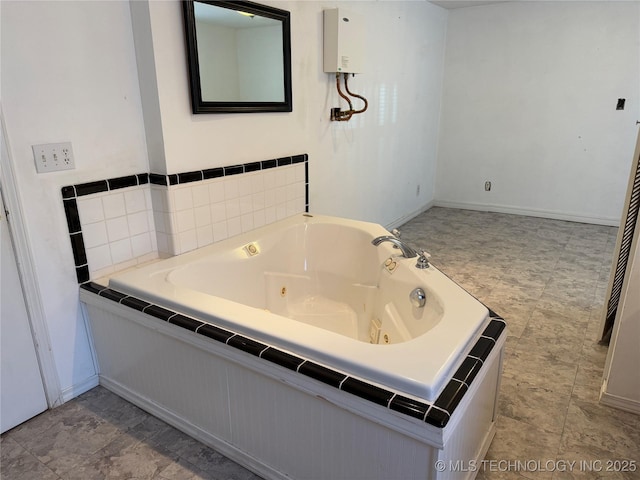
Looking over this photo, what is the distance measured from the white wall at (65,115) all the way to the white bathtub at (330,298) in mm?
286

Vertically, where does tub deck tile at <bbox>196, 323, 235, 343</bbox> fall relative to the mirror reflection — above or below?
below

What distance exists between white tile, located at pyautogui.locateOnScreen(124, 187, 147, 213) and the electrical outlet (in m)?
0.27

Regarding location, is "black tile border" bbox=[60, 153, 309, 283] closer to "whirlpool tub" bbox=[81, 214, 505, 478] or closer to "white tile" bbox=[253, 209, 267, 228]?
"whirlpool tub" bbox=[81, 214, 505, 478]

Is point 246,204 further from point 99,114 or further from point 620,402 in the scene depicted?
point 620,402

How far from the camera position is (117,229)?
2.04 meters

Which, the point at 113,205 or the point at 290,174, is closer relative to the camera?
the point at 113,205

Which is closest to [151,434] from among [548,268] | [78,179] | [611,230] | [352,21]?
[78,179]

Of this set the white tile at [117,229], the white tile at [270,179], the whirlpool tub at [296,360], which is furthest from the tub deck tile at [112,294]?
the white tile at [270,179]

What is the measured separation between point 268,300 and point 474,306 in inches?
46.9

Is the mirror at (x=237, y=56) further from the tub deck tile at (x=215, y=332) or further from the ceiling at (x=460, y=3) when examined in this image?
the ceiling at (x=460, y=3)

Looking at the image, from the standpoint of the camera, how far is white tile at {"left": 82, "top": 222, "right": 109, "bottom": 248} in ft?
6.28

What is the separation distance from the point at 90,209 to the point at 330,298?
4.40 ft

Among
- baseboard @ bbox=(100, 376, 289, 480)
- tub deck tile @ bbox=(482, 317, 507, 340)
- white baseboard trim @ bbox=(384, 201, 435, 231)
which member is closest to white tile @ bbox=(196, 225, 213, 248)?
baseboard @ bbox=(100, 376, 289, 480)

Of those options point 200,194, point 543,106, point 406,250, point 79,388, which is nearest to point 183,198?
point 200,194
